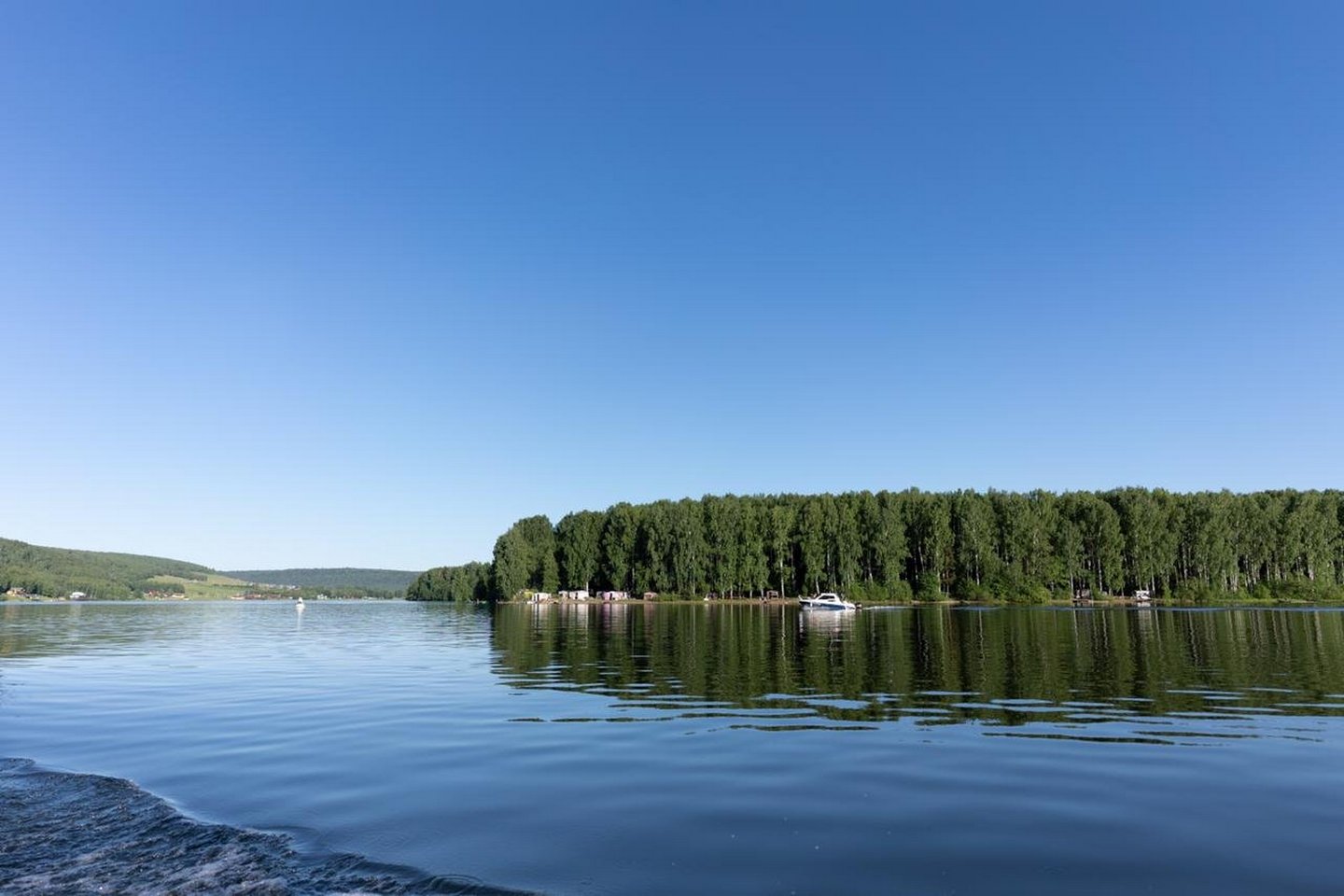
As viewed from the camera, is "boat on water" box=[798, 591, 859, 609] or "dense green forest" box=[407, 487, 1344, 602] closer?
"boat on water" box=[798, 591, 859, 609]

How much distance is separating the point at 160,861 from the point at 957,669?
32.6m

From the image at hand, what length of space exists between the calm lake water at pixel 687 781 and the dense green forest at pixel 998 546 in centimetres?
12656

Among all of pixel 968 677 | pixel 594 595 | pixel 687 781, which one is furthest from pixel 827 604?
pixel 687 781

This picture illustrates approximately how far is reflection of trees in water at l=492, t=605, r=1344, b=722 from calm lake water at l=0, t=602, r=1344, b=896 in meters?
0.34

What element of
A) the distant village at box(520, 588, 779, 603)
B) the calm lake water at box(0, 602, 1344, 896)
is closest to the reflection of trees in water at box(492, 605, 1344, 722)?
the calm lake water at box(0, 602, 1344, 896)

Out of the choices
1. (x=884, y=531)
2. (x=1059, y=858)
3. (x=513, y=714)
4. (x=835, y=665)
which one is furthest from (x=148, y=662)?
(x=884, y=531)

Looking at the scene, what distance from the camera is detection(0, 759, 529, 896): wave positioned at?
965 cm

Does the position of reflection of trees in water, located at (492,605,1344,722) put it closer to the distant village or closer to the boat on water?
the boat on water

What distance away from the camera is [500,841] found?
11.8m

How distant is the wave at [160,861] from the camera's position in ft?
31.7

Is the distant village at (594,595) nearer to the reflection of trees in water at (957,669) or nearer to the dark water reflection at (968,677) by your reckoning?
the reflection of trees in water at (957,669)

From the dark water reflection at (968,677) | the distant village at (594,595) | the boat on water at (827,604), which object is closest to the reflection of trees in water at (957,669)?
the dark water reflection at (968,677)

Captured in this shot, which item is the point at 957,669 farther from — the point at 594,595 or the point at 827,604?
the point at 594,595

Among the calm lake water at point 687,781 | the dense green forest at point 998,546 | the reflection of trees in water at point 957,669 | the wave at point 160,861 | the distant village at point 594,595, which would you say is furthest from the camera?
the distant village at point 594,595
